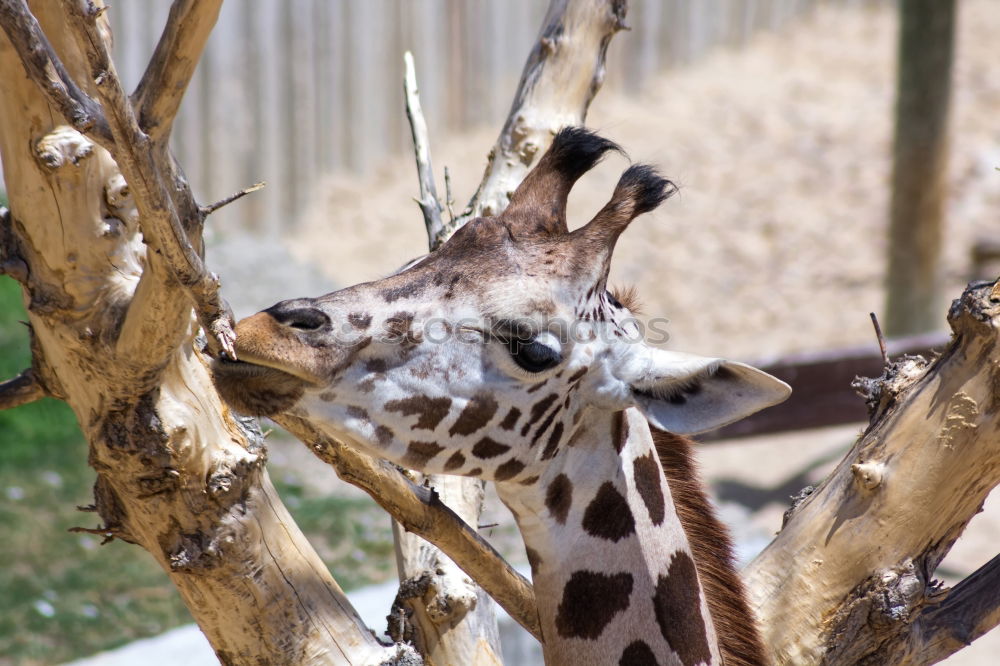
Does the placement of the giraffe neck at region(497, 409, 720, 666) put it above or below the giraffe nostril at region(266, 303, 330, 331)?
below

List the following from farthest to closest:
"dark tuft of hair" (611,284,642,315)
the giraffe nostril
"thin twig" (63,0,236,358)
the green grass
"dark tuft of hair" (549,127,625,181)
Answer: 1. the green grass
2. "dark tuft of hair" (611,284,642,315)
3. "dark tuft of hair" (549,127,625,181)
4. the giraffe nostril
5. "thin twig" (63,0,236,358)

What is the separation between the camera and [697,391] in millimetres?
1963

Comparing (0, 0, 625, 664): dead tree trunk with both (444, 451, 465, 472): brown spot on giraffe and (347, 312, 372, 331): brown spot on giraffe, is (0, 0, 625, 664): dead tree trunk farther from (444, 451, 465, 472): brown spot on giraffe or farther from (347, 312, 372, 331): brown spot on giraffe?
(347, 312, 372, 331): brown spot on giraffe

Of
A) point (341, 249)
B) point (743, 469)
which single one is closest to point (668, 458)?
point (743, 469)

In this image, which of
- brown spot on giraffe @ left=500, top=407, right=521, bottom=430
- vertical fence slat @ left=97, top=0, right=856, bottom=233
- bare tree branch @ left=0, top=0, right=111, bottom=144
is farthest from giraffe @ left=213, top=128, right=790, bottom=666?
vertical fence slat @ left=97, top=0, right=856, bottom=233

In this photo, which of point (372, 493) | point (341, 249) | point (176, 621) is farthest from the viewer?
point (341, 249)

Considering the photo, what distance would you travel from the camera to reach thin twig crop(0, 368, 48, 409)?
2010 mm

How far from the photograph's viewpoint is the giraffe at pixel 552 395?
6.22 feet

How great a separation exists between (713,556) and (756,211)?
8040mm

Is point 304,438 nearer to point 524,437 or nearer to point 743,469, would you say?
point 524,437

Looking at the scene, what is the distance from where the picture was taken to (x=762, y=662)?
2.19 metres

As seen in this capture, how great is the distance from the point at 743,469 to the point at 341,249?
13.8 feet

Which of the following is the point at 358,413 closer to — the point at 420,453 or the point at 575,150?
the point at 420,453

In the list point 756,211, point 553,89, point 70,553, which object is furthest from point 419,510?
point 756,211
